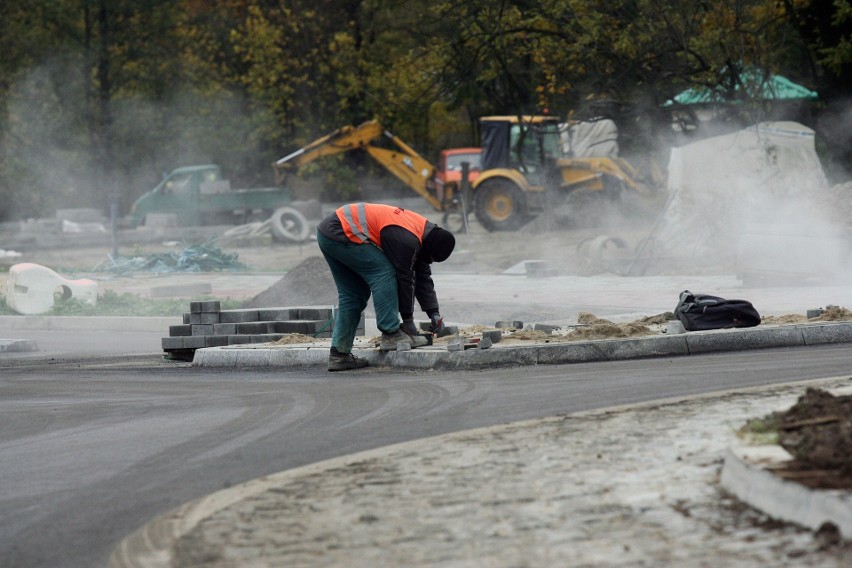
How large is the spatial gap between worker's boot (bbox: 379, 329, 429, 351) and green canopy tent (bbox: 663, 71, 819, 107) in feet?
59.6

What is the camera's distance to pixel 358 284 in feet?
36.9

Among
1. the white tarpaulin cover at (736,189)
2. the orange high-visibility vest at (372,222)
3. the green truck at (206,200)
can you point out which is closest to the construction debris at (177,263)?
the white tarpaulin cover at (736,189)

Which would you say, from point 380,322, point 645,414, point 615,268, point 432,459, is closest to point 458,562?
point 432,459

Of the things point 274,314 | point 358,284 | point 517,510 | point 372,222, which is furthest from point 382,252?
point 517,510

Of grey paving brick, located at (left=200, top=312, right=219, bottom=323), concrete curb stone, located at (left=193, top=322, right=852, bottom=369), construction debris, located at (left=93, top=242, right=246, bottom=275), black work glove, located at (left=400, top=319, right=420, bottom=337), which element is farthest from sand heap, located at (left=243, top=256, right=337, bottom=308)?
construction debris, located at (left=93, top=242, right=246, bottom=275)

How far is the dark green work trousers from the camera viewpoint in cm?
1077

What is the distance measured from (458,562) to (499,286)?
17512mm

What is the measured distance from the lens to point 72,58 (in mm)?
50031

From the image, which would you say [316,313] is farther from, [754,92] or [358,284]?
[754,92]

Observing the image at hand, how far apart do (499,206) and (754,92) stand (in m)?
8.90

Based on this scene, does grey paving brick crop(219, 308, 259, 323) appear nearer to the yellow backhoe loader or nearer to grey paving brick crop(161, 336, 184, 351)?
grey paving brick crop(161, 336, 184, 351)

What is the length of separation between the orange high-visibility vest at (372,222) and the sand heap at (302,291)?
805cm

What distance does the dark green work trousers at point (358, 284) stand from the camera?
35.3 feet

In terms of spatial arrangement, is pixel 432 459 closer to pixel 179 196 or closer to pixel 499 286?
pixel 499 286
